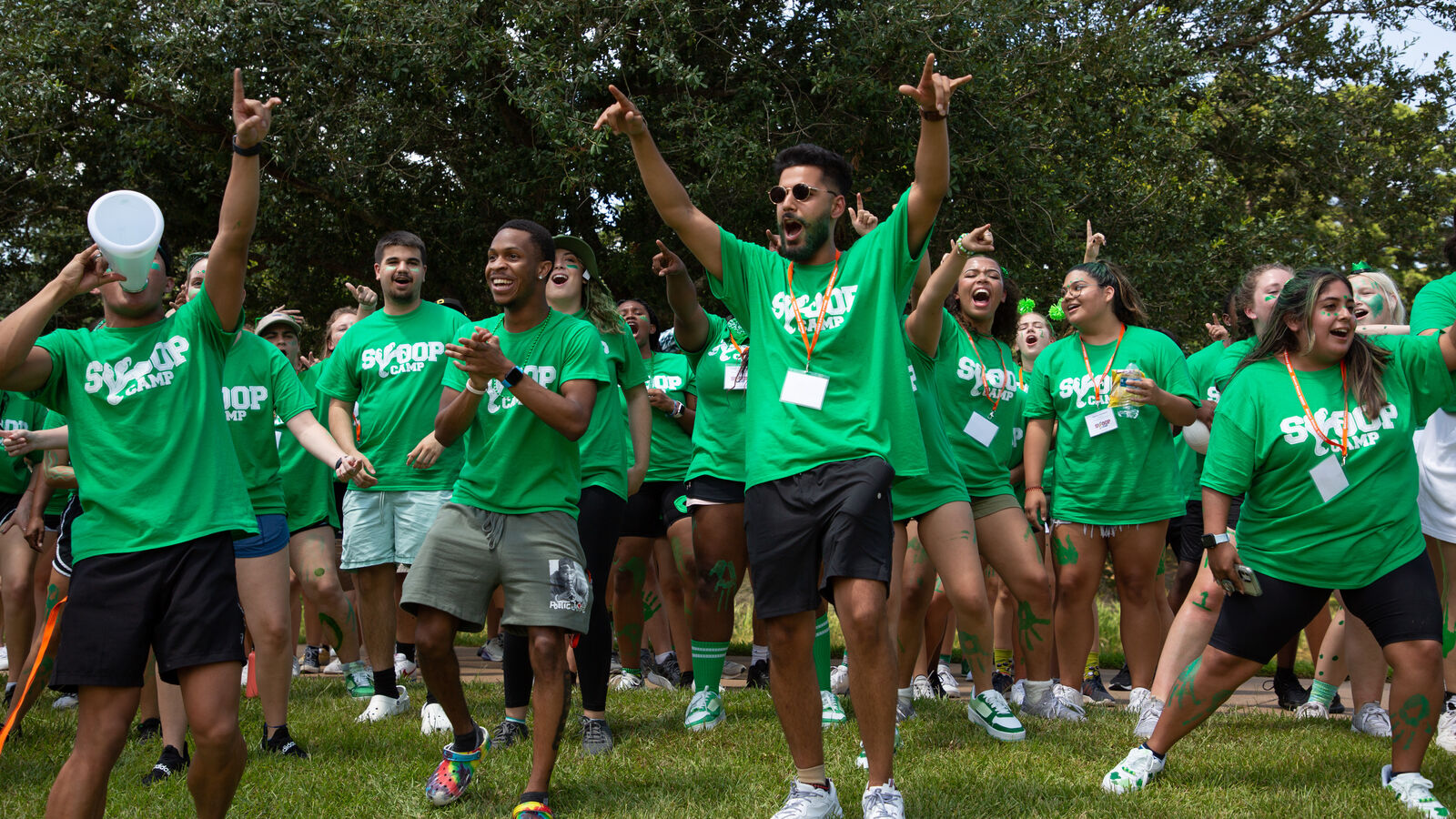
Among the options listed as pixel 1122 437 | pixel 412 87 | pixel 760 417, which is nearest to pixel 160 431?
pixel 760 417

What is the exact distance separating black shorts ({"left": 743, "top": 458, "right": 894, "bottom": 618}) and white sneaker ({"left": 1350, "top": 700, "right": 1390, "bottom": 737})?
3.25 metres

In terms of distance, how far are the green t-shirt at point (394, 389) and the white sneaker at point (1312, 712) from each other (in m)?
4.72

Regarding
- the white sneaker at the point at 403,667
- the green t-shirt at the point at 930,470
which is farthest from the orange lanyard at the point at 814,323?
the white sneaker at the point at 403,667

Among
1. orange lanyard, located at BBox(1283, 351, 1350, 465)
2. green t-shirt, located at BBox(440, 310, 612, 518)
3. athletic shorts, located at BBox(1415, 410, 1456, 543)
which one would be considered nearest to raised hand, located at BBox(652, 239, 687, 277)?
green t-shirt, located at BBox(440, 310, 612, 518)

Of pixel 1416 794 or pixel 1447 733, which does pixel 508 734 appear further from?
pixel 1447 733

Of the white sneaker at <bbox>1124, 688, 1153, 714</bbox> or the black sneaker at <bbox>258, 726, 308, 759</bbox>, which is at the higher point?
the black sneaker at <bbox>258, 726, 308, 759</bbox>

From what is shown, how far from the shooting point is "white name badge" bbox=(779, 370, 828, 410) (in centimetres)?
402

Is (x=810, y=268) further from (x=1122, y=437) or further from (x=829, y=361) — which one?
(x=1122, y=437)

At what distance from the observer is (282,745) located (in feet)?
17.5

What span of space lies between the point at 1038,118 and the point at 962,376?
230 inches

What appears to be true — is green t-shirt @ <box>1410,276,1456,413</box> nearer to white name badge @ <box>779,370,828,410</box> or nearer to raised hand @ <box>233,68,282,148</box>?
white name badge @ <box>779,370,828,410</box>

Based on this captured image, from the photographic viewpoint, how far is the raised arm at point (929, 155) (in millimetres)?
3760

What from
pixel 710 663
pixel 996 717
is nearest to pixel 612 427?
pixel 710 663

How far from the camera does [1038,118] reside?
11.1m
